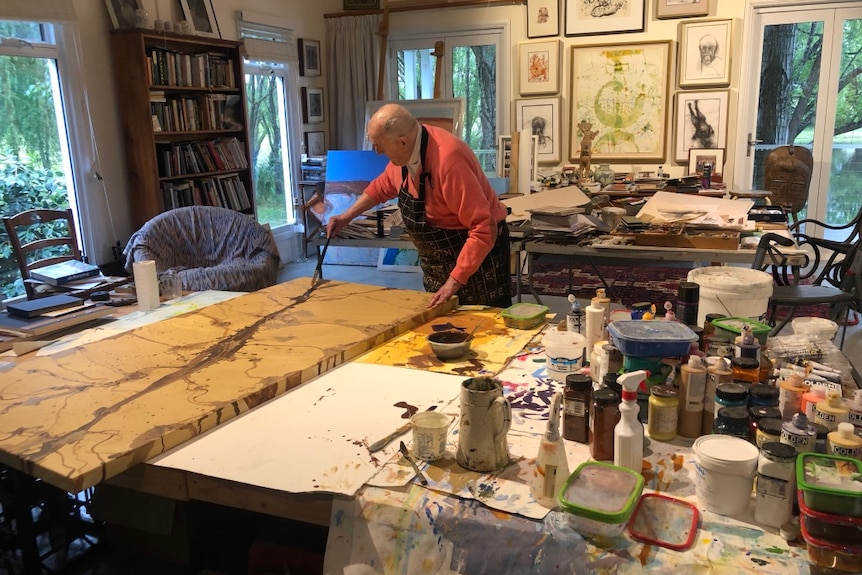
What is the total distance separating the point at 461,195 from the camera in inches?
99.0

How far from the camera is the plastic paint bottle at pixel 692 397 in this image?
4.71 feet

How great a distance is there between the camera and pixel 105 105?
4863mm

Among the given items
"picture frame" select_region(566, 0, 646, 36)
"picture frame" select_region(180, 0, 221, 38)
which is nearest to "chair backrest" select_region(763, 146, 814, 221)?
"picture frame" select_region(566, 0, 646, 36)

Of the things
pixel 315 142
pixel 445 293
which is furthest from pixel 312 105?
pixel 445 293

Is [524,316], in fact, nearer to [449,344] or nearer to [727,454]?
[449,344]

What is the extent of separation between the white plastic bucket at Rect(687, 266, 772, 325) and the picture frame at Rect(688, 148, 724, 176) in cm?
467

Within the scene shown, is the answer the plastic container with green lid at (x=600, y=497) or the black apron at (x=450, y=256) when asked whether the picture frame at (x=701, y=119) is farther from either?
the plastic container with green lid at (x=600, y=497)

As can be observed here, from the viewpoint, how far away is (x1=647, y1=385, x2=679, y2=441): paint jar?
1431 mm

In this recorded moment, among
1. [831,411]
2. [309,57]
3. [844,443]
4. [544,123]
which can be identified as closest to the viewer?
[844,443]

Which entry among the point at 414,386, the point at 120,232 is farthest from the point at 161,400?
the point at 120,232

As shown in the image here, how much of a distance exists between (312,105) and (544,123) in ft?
7.88

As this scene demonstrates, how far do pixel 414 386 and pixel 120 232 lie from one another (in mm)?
4019

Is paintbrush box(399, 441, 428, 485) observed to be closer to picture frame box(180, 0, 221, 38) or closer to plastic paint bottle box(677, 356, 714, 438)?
plastic paint bottle box(677, 356, 714, 438)

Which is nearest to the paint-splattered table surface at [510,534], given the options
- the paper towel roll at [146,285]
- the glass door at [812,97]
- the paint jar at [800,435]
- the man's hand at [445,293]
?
the paint jar at [800,435]
